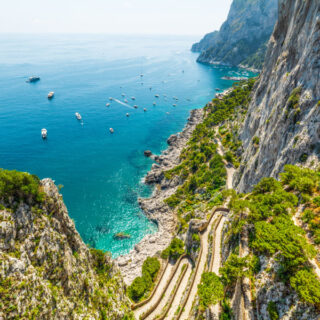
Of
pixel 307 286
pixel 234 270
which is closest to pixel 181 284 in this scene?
pixel 234 270

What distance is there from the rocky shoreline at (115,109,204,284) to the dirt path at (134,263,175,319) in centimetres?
917

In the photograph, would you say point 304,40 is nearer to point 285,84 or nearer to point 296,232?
point 285,84

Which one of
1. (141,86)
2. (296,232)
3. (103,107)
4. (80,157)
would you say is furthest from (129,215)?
(141,86)

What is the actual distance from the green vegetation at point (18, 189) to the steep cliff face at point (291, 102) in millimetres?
41215

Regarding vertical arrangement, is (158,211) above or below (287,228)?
below

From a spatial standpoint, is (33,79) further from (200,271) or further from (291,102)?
(200,271)

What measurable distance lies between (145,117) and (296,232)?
427 feet

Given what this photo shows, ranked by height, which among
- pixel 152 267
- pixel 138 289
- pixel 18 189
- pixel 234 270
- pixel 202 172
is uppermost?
pixel 18 189

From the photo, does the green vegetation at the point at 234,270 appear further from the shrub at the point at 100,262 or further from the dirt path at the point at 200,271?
the shrub at the point at 100,262

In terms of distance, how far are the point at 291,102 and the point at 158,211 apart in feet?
172

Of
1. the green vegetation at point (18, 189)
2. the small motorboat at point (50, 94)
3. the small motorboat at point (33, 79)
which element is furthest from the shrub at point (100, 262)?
the small motorboat at point (33, 79)

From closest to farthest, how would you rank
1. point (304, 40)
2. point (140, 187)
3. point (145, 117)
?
point (304, 40) → point (140, 187) → point (145, 117)

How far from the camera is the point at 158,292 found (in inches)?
1608

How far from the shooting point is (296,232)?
21.8 m
